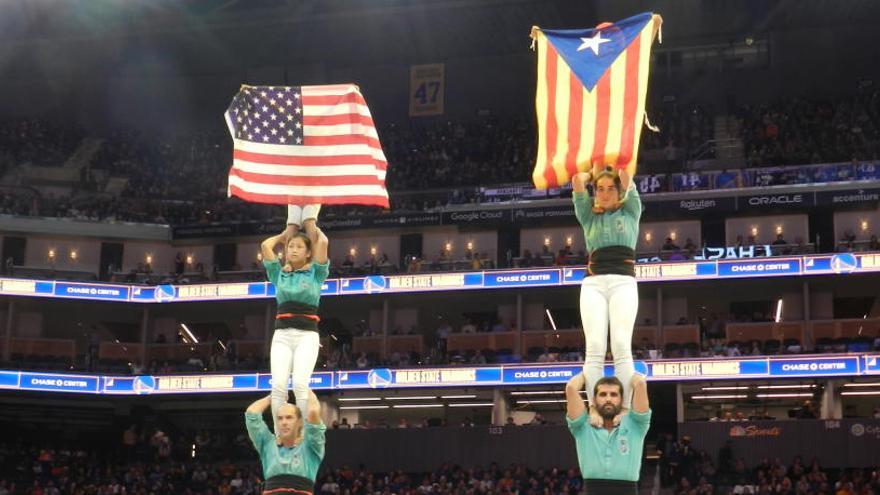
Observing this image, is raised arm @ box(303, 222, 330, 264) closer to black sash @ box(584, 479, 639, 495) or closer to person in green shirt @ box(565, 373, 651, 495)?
person in green shirt @ box(565, 373, 651, 495)

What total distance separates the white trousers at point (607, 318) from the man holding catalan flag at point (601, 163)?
0.03 feet

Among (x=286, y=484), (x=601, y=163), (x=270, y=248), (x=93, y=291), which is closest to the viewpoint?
(x=601, y=163)

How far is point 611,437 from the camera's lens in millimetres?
12055

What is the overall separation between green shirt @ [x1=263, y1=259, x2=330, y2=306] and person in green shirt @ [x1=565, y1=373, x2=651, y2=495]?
4.53 meters

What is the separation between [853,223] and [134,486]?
83.2 ft

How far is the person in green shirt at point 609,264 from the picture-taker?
13.1 metres

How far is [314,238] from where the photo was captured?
15.7 m

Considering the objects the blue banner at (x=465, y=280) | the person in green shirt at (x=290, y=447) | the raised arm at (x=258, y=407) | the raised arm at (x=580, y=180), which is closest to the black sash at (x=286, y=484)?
the person in green shirt at (x=290, y=447)

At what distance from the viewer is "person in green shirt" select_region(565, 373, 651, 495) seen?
1199 centimetres

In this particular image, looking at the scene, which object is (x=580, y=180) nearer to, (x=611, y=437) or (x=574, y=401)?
(x=574, y=401)

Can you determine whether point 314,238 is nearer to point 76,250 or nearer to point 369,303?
point 369,303

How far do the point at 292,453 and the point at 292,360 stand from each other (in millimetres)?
1348

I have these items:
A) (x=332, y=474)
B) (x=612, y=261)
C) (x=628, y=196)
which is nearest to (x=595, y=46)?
(x=628, y=196)

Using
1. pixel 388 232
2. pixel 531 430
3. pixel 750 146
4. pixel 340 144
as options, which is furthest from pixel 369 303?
pixel 340 144
